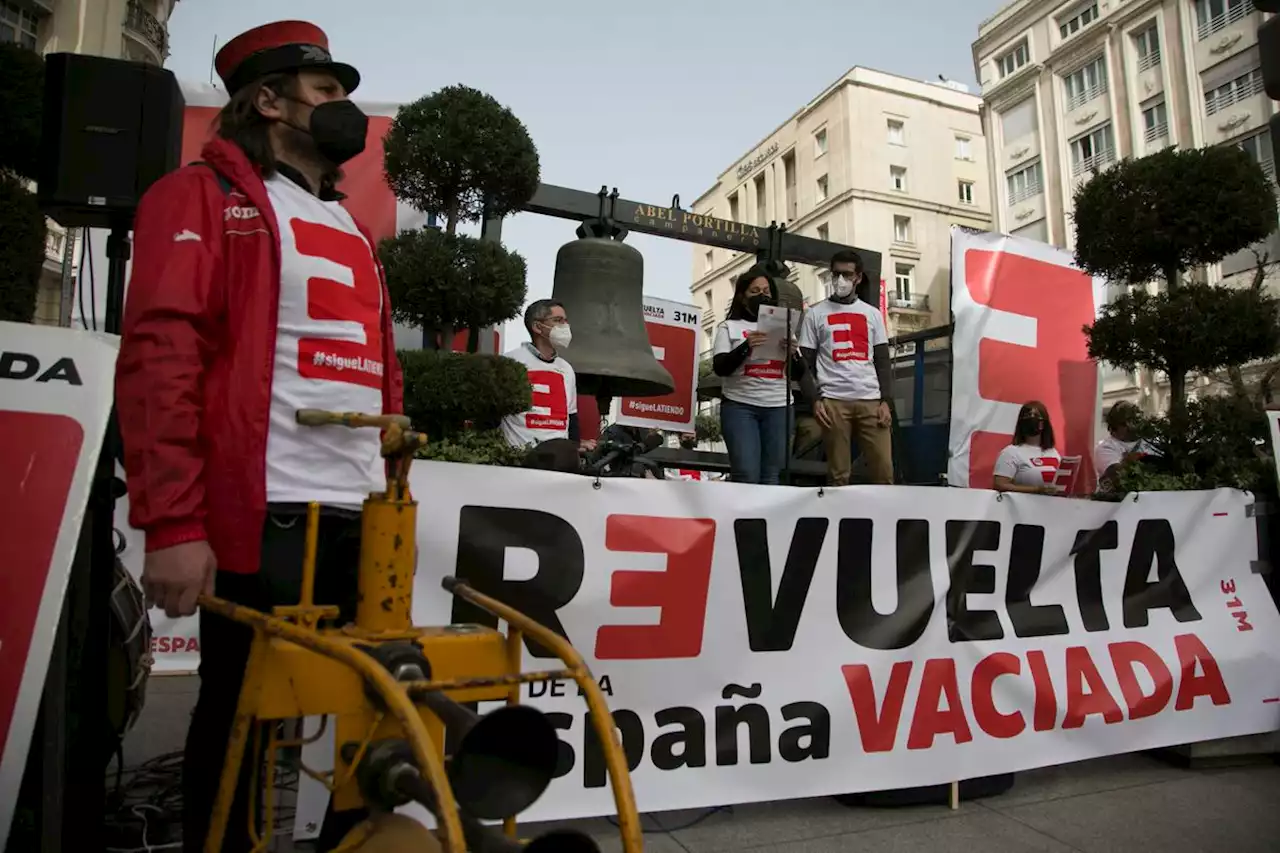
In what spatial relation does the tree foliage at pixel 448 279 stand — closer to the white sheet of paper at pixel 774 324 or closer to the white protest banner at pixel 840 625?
the white protest banner at pixel 840 625

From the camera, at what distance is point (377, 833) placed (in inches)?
44.3

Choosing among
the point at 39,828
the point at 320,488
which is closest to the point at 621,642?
the point at 320,488

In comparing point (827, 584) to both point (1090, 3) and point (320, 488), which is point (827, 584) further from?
point (1090, 3)

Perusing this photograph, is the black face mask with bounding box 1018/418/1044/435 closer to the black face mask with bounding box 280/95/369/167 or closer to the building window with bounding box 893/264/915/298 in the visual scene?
the black face mask with bounding box 280/95/369/167

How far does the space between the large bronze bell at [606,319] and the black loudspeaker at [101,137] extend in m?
2.41

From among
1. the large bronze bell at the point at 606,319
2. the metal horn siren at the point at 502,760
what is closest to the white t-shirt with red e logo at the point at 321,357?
the metal horn siren at the point at 502,760

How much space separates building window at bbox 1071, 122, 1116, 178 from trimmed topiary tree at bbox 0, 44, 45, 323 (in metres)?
34.2

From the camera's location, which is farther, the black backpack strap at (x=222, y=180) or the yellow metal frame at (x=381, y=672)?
the black backpack strap at (x=222, y=180)

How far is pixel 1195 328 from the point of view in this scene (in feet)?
15.7

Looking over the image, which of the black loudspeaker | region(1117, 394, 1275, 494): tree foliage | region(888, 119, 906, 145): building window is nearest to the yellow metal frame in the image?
the black loudspeaker

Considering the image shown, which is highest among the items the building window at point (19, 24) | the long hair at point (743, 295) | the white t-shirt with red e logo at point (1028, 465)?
the building window at point (19, 24)

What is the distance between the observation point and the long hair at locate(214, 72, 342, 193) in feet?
5.71

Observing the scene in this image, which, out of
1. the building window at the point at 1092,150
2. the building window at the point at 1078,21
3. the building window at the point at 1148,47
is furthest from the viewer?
the building window at the point at 1078,21

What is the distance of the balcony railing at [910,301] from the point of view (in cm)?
3831
